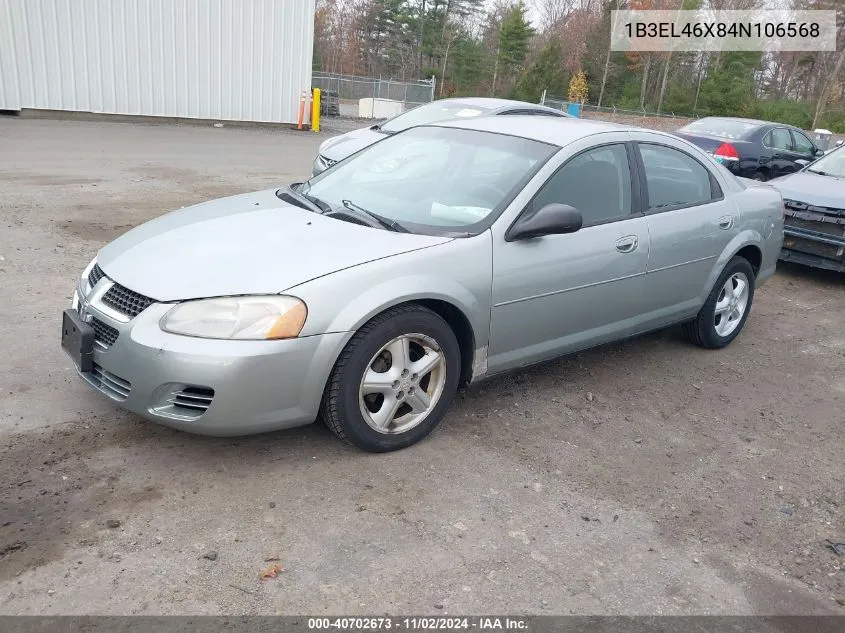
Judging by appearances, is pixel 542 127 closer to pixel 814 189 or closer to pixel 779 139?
pixel 814 189

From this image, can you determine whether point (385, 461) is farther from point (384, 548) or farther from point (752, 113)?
point (752, 113)

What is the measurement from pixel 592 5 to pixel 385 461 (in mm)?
65816

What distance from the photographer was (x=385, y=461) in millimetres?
3625

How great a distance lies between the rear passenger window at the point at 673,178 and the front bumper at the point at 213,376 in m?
2.55

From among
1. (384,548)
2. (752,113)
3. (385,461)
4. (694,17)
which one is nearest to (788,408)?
(385,461)

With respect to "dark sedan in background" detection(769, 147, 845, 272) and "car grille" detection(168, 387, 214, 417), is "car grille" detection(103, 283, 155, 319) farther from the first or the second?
"dark sedan in background" detection(769, 147, 845, 272)

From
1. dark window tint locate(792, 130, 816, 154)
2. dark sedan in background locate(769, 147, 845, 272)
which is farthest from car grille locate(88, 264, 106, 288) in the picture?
dark window tint locate(792, 130, 816, 154)

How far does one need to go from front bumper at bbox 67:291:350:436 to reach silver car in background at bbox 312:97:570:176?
242 inches

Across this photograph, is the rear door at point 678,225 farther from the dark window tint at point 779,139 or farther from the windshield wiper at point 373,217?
the dark window tint at point 779,139

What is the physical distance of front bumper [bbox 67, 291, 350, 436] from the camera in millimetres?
3139

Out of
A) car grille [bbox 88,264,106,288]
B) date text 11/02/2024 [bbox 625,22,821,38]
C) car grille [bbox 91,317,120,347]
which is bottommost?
car grille [bbox 91,317,120,347]

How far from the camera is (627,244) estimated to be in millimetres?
4480

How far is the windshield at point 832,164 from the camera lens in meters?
8.86

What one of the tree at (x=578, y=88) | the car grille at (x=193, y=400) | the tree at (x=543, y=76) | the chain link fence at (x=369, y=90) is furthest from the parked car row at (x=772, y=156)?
the tree at (x=578, y=88)
